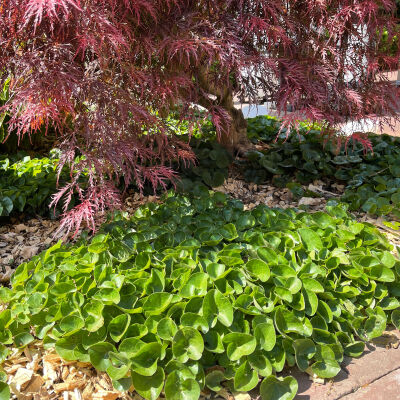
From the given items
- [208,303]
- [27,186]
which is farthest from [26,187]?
[208,303]

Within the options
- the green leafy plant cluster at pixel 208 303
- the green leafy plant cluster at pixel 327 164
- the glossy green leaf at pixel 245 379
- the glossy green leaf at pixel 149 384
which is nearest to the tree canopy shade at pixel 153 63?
the green leafy plant cluster at pixel 208 303

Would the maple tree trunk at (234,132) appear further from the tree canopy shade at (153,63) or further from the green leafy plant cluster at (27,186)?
the green leafy plant cluster at (27,186)

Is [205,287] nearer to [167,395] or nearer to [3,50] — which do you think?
[167,395]

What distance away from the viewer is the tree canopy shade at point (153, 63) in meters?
1.59

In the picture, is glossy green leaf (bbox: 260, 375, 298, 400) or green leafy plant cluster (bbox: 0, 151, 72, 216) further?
green leafy plant cluster (bbox: 0, 151, 72, 216)

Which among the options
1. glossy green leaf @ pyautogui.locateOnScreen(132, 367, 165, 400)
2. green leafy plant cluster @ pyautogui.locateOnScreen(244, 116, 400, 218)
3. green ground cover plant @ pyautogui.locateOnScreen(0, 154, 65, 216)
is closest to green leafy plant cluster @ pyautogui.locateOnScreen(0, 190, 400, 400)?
glossy green leaf @ pyautogui.locateOnScreen(132, 367, 165, 400)

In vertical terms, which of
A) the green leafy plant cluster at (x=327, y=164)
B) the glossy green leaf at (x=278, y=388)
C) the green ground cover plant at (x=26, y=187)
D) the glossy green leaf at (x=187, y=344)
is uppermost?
the green leafy plant cluster at (x=327, y=164)

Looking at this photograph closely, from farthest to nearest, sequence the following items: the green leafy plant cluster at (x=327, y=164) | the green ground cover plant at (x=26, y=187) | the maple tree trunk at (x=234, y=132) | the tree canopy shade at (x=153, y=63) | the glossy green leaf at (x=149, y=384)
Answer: the maple tree trunk at (x=234, y=132)
the green leafy plant cluster at (x=327, y=164)
the green ground cover plant at (x=26, y=187)
the tree canopy shade at (x=153, y=63)
the glossy green leaf at (x=149, y=384)

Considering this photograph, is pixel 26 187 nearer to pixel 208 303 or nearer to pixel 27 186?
pixel 27 186

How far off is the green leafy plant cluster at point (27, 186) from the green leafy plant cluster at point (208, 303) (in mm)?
776

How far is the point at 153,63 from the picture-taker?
2047mm

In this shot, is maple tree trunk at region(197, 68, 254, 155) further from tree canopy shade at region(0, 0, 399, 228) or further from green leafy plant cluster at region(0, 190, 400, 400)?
green leafy plant cluster at region(0, 190, 400, 400)

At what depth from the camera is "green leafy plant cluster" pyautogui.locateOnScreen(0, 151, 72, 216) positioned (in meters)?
2.58

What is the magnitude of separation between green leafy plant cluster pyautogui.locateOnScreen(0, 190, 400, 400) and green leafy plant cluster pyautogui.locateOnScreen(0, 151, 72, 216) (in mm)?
776
